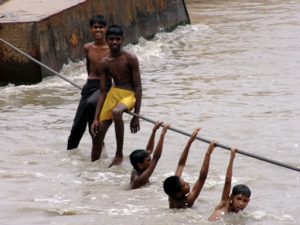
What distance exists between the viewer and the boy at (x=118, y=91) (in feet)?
28.7

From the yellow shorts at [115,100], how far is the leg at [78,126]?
565 millimetres

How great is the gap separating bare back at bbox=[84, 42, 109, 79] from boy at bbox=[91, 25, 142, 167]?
40 cm

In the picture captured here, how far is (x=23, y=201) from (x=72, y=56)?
6.64m

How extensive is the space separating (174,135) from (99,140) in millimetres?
1689

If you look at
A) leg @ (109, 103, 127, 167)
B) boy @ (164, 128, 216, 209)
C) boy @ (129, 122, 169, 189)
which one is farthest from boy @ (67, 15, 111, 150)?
boy @ (164, 128, 216, 209)

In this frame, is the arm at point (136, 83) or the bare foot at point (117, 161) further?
the bare foot at point (117, 161)

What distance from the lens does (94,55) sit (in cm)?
939

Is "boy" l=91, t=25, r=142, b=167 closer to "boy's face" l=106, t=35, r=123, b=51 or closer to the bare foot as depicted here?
"boy's face" l=106, t=35, r=123, b=51

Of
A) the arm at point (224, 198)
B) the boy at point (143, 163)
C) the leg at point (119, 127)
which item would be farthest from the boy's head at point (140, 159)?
the arm at point (224, 198)

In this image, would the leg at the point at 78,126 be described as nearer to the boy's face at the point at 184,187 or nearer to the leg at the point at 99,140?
the leg at the point at 99,140

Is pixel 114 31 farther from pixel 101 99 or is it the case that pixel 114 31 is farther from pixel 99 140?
pixel 99 140

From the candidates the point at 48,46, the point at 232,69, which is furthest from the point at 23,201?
the point at 232,69

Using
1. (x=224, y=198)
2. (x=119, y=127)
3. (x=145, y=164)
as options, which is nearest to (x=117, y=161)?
(x=119, y=127)

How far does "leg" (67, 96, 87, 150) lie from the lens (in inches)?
375
